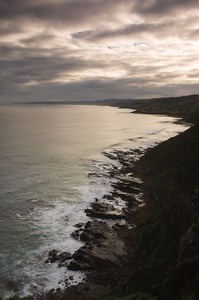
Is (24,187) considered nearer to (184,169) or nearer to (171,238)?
(184,169)

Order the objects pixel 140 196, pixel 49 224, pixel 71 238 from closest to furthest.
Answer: pixel 71 238, pixel 49 224, pixel 140 196

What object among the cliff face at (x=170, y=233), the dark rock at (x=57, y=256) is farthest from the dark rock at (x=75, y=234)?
the cliff face at (x=170, y=233)

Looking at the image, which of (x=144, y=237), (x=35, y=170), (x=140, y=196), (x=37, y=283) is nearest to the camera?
(x=37, y=283)

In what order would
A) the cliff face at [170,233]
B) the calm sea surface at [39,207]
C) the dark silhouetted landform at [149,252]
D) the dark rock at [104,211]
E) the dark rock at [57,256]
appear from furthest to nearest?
the dark rock at [104,211] < the dark rock at [57,256] < the calm sea surface at [39,207] < the dark silhouetted landform at [149,252] < the cliff face at [170,233]

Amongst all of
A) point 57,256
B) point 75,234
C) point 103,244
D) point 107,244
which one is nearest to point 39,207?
point 75,234

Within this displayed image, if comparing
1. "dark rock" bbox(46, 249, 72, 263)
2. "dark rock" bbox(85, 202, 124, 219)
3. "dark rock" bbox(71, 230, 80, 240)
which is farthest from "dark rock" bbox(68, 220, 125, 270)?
"dark rock" bbox(85, 202, 124, 219)

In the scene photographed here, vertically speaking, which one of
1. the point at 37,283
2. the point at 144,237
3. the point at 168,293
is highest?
the point at 168,293

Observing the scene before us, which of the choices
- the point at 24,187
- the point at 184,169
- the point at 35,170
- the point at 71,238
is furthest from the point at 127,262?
the point at 35,170

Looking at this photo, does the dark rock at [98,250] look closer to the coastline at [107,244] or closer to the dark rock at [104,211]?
the coastline at [107,244]

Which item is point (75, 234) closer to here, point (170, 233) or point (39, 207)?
point (39, 207)
